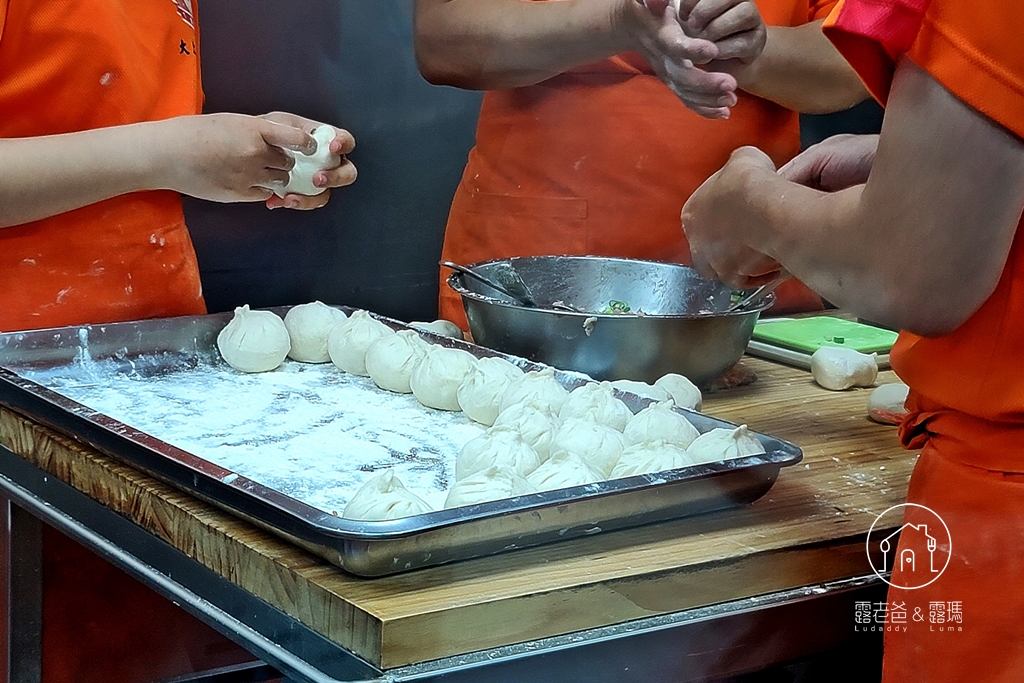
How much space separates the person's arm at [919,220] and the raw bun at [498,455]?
30 cm

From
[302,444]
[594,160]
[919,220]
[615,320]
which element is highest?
[919,220]

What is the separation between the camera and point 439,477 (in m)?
1.08

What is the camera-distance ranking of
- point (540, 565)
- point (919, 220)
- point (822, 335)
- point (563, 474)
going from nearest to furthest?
point (919, 220) < point (540, 565) < point (563, 474) < point (822, 335)

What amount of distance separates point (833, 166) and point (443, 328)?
64 centimetres

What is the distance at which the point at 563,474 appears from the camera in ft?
3.12

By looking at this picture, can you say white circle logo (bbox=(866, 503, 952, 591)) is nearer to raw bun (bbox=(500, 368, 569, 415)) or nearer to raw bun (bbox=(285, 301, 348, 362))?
raw bun (bbox=(500, 368, 569, 415))

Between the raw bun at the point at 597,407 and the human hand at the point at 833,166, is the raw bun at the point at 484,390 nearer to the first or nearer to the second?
the raw bun at the point at 597,407

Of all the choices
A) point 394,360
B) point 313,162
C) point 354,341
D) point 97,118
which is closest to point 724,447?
point 394,360

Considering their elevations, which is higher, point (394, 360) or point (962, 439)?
point (962, 439)

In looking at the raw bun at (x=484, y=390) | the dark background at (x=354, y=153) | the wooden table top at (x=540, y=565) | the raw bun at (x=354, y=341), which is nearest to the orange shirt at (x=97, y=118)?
the dark background at (x=354, y=153)

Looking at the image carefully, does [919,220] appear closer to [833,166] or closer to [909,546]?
[909,546]

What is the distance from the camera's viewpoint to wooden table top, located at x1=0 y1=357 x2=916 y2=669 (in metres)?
0.77

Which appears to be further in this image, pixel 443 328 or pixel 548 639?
pixel 443 328

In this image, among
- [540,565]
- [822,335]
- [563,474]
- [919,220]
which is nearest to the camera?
[919,220]
